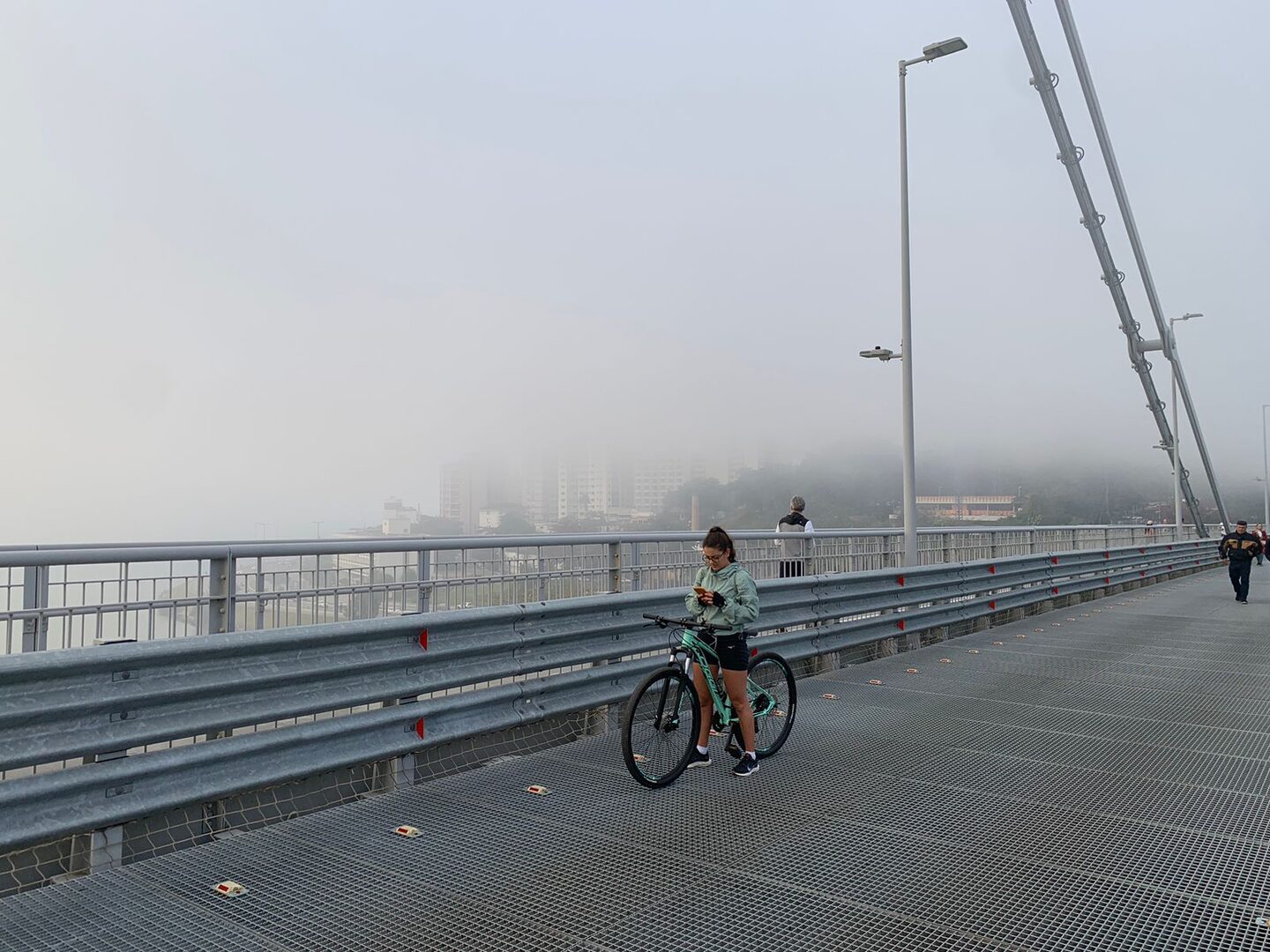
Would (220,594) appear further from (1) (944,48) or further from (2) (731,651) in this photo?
(1) (944,48)

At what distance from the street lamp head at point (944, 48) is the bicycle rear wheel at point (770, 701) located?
1016 cm

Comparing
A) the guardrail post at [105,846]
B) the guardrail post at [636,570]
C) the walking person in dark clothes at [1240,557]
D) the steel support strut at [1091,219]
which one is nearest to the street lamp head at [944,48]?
the guardrail post at [636,570]

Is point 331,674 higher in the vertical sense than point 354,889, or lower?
higher

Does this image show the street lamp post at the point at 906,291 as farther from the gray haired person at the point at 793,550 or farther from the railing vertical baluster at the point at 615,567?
the railing vertical baluster at the point at 615,567

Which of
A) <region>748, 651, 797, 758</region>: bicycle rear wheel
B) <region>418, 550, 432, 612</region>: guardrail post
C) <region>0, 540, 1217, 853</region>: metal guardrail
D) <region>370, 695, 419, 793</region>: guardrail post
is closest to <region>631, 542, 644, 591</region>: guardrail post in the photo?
<region>0, 540, 1217, 853</region>: metal guardrail

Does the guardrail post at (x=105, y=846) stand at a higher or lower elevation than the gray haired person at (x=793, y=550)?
lower

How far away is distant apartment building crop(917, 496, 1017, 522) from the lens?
2930cm

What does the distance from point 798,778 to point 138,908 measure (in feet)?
12.3

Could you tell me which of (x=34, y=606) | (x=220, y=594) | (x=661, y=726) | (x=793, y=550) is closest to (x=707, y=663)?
(x=661, y=726)

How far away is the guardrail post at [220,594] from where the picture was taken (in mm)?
5418

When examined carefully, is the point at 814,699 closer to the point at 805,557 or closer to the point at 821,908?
the point at 805,557

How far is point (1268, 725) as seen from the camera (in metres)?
7.89

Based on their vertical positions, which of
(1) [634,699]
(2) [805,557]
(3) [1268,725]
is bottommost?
(3) [1268,725]

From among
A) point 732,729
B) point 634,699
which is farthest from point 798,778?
point 634,699
